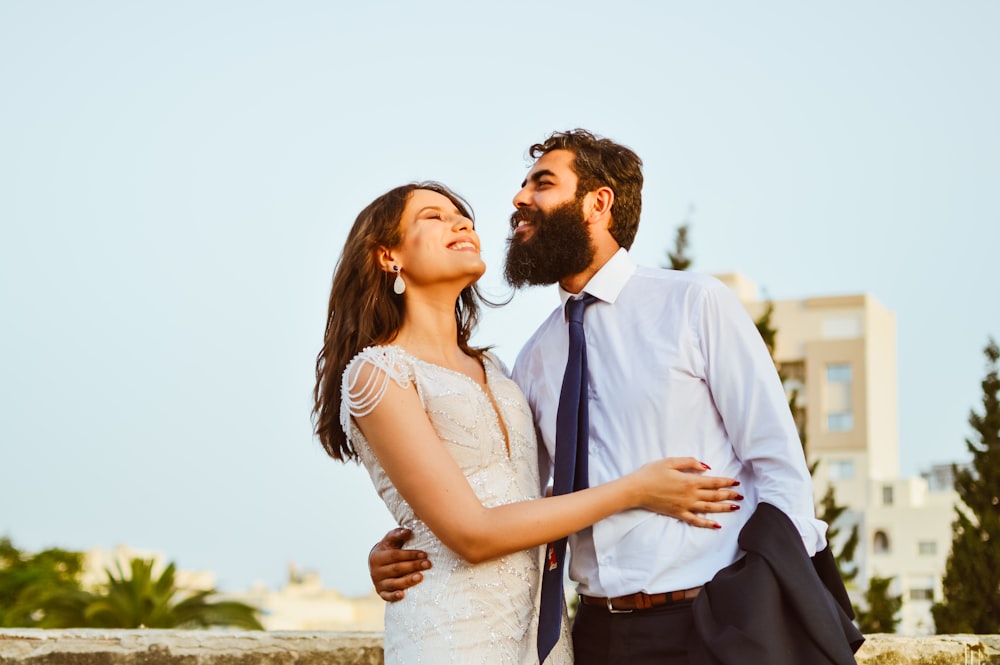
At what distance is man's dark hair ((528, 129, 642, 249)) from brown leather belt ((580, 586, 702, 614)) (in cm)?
118

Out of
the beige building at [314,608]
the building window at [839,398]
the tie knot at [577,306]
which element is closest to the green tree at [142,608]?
the tie knot at [577,306]

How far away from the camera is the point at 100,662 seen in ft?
14.1

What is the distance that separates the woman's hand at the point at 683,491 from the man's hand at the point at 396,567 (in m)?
0.67

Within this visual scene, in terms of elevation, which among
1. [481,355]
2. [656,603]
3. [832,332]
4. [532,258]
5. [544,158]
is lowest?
[656,603]

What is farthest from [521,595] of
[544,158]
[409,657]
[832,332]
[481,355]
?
[832,332]

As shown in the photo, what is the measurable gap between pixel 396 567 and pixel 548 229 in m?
1.13

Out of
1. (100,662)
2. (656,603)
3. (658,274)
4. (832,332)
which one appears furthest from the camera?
(832,332)

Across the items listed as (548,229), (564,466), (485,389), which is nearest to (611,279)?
(548,229)

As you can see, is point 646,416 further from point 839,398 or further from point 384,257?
point 839,398

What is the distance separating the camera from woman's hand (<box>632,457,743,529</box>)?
316cm

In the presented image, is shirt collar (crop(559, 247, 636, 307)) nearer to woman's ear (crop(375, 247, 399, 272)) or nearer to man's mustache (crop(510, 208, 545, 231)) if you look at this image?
man's mustache (crop(510, 208, 545, 231))

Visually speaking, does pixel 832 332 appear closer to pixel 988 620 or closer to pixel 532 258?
pixel 988 620

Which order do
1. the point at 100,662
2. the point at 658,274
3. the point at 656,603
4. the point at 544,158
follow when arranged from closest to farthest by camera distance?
the point at 656,603
the point at 658,274
the point at 544,158
the point at 100,662

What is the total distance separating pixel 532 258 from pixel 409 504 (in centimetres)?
87
